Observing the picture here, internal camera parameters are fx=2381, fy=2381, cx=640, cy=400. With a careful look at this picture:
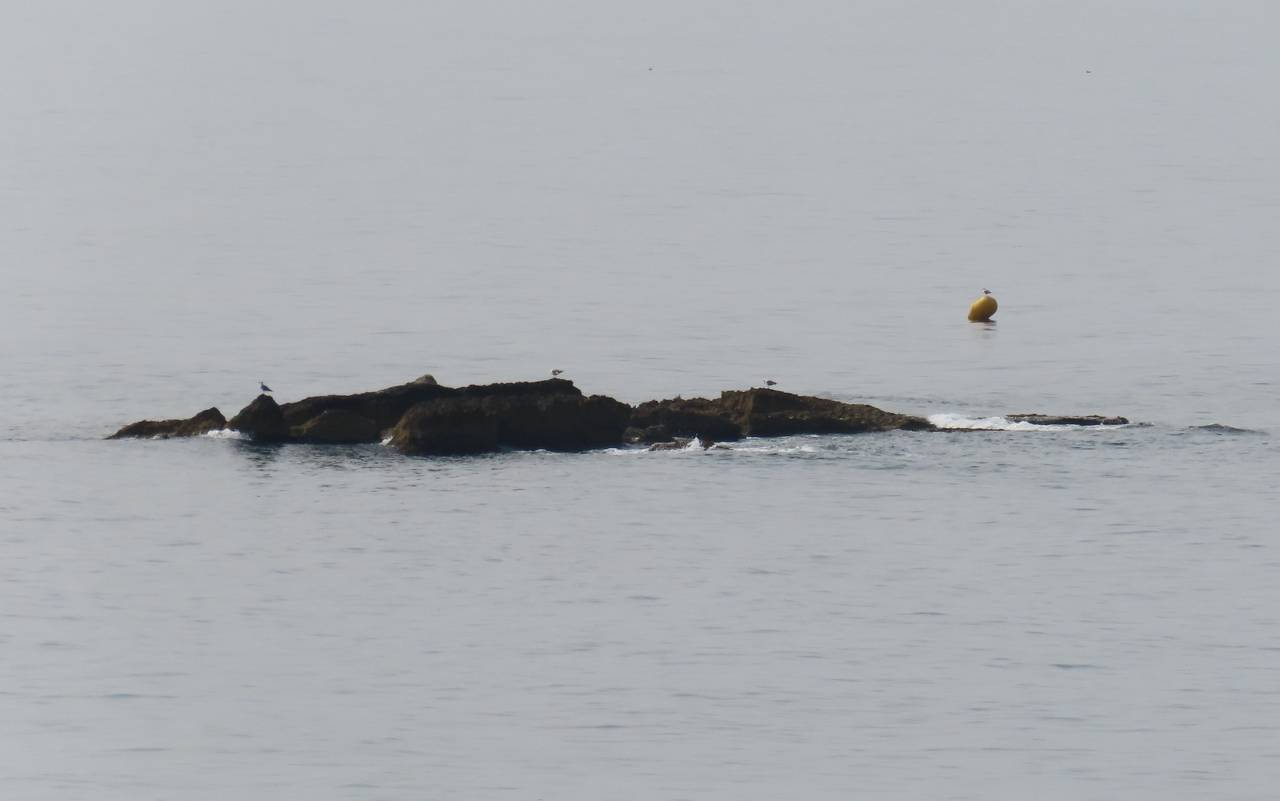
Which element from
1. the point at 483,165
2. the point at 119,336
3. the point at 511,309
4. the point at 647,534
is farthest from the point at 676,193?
the point at 647,534

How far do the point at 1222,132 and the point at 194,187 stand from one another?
72.4 meters

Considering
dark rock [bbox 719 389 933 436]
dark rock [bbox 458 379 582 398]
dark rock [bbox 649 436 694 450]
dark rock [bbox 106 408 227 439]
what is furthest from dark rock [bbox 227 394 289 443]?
dark rock [bbox 719 389 933 436]

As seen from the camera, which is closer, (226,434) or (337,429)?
(337,429)

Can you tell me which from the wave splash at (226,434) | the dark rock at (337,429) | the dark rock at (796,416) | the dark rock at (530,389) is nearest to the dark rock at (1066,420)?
the dark rock at (796,416)

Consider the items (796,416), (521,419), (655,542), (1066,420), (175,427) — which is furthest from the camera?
(1066,420)

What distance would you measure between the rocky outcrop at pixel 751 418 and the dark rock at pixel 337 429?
225 inches

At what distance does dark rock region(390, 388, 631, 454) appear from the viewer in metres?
50.8

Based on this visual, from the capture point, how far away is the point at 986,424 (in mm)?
54000

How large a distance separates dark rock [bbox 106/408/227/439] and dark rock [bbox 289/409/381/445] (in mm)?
2367

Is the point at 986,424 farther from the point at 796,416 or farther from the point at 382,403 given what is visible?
the point at 382,403

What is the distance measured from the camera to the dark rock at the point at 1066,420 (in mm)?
54281

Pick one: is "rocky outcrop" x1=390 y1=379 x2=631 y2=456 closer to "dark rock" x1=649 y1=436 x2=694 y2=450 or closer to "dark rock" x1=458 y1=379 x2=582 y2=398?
"dark rock" x1=458 y1=379 x2=582 y2=398

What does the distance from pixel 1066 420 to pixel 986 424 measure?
1.90 m

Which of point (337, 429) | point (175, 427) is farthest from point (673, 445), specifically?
point (175, 427)
